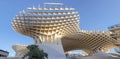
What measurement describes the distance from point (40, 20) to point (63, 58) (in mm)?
14648

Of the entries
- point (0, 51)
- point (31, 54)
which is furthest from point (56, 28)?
point (31, 54)

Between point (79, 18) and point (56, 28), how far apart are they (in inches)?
356

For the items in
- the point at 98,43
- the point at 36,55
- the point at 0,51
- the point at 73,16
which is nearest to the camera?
the point at 36,55

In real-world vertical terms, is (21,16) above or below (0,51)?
above

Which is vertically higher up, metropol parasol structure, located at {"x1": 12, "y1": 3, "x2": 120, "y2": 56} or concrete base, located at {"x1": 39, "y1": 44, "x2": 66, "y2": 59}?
metropol parasol structure, located at {"x1": 12, "y1": 3, "x2": 120, "y2": 56}

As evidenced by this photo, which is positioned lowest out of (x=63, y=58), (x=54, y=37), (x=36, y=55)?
(x=36, y=55)

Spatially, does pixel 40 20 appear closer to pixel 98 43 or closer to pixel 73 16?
pixel 73 16

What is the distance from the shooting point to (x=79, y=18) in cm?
8481

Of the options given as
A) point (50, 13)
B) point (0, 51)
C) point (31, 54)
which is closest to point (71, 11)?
point (50, 13)

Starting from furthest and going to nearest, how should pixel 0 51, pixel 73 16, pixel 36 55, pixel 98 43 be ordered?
1. pixel 98 43
2. pixel 73 16
3. pixel 0 51
4. pixel 36 55

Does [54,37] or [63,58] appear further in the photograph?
[54,37]

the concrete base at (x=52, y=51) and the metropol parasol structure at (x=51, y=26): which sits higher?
the metropol parasol structure at (x=51, y=26)

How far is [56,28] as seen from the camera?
83.6m

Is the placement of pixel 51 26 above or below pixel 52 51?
above
